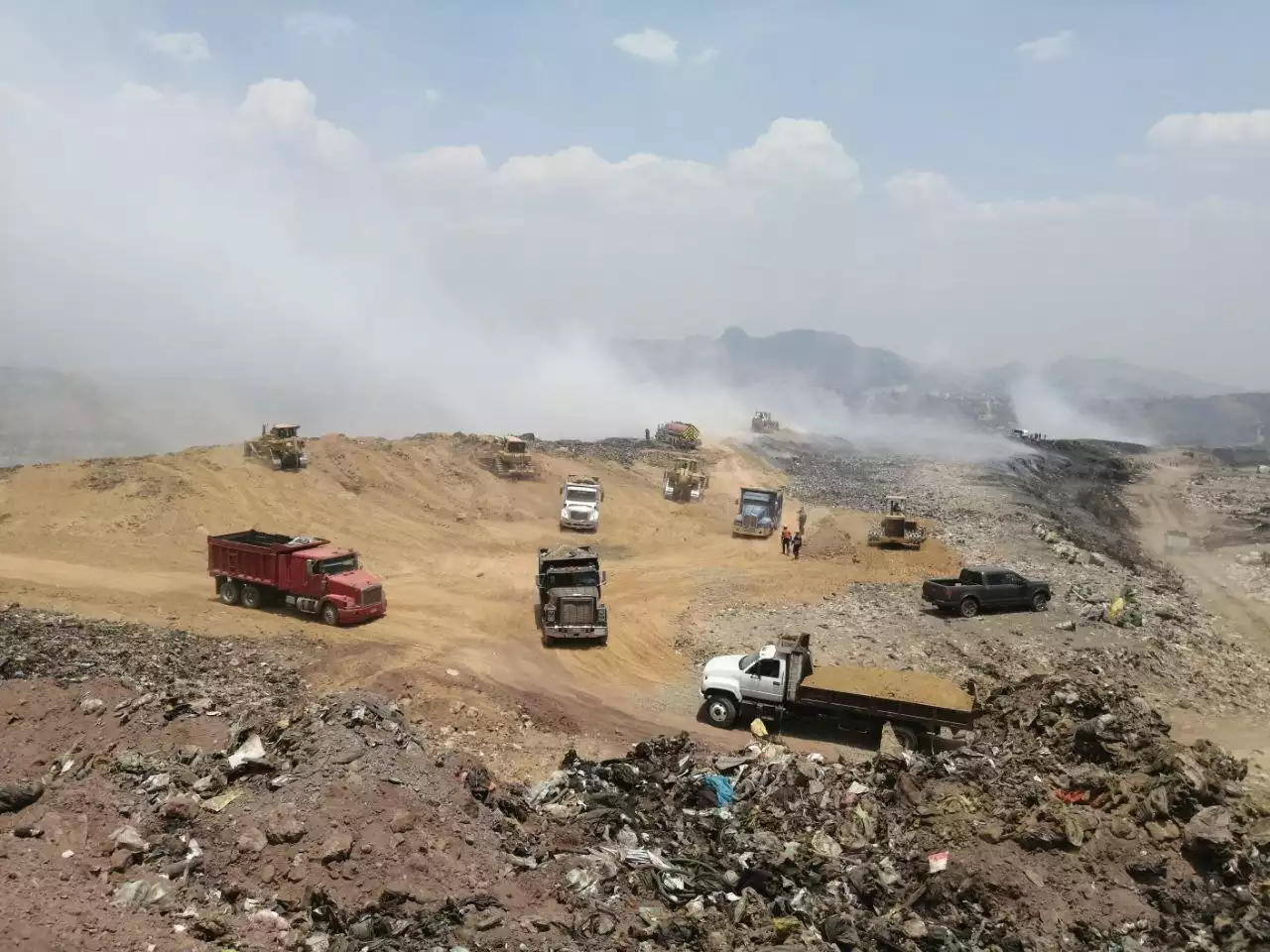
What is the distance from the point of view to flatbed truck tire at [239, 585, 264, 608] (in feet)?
77.7

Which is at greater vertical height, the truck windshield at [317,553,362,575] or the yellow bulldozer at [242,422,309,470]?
the yellow bulldozer at [242,422,309,470]

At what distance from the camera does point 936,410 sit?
359 ft

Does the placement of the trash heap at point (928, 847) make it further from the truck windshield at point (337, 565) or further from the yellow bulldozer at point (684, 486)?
the yellow bulldozer at point (684, 486)

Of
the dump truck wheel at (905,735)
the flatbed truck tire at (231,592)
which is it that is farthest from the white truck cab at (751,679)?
the flatbed truck tire at (231,592)

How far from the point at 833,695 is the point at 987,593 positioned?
1060 centimetres

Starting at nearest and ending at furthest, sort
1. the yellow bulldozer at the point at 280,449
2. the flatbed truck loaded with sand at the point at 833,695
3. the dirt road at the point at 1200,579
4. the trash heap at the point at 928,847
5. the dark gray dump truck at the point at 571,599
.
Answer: the trash heap at the point at 928,847, the flatbed truck loaded with sand at the point at 833,695, the dirt road at the point at 1200,579, the dark gray dump truck at the point at 571,599, the yellow bulldozer at the point at 280,449

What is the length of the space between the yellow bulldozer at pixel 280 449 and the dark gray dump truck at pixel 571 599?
1966cm

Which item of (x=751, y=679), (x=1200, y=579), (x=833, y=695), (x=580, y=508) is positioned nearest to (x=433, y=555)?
(x=580, y=508)

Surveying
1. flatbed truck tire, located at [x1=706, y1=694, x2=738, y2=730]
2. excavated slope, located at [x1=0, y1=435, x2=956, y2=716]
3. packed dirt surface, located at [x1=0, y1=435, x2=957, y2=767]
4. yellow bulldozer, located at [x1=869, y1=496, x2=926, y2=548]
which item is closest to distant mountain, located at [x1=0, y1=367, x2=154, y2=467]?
excavated slope, located at [x1=0, y1=435, x2=956, y2=716]

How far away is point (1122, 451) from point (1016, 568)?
67790 mm

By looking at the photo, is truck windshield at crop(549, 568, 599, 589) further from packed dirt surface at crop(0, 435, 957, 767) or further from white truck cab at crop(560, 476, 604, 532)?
white truck cab at crop(560, 476, 604, 532)

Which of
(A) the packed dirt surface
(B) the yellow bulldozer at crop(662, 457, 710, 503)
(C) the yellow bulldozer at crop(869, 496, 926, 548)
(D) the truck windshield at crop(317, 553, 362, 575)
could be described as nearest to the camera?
(A) the packed dirt surface

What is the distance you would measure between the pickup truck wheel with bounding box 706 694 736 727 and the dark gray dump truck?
546cm

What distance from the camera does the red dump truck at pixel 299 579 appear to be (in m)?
22.6
